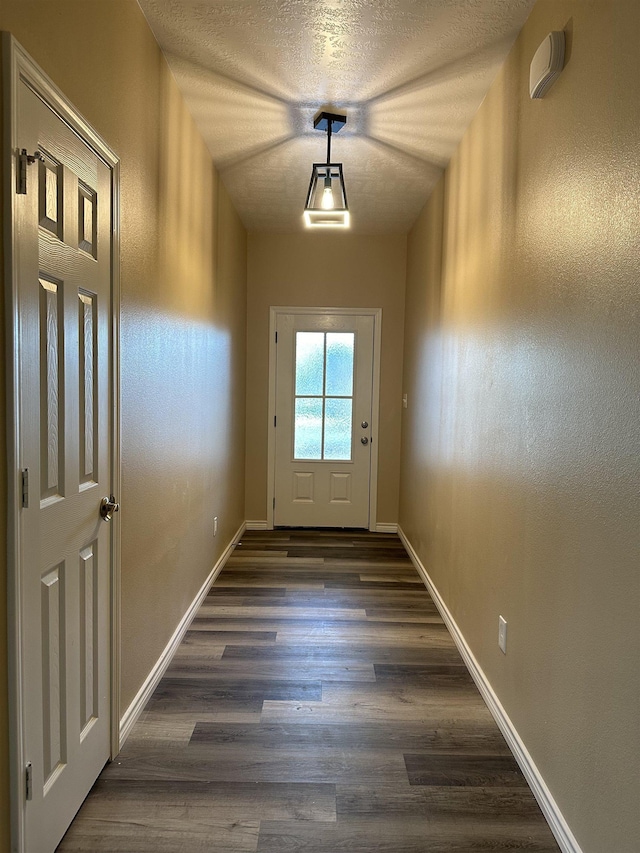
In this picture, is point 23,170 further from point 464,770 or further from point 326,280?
point 326,280

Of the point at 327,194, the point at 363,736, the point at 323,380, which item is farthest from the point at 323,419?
the point at 363,736

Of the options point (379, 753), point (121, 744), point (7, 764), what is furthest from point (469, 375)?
point (7, 764)

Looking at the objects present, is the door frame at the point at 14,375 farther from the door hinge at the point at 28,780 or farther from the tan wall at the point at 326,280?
the tan wall at the point at 326,280

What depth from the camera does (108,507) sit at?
1868 millimetres

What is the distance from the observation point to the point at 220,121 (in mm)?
3062

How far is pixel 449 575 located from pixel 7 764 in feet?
7.78

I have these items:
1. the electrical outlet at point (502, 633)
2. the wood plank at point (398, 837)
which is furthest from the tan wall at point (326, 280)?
the wood plank at point (398, 837)

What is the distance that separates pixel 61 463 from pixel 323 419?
3.80m

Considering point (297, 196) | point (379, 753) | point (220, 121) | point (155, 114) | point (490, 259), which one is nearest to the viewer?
point (379, 753)

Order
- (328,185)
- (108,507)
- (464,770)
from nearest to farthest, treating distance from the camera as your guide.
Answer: (108,507) < (464,770) < (328,185)

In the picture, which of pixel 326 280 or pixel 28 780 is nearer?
pixel 28 780

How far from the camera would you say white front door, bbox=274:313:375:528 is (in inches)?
205

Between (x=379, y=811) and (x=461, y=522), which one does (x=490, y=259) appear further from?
(x=379, y=811)

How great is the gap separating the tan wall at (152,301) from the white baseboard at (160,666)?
0.05 metres
